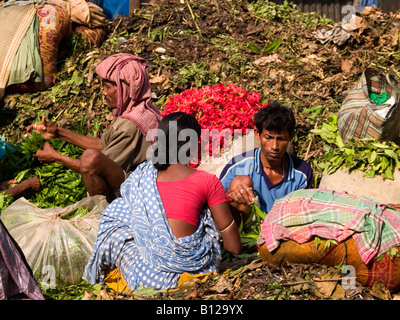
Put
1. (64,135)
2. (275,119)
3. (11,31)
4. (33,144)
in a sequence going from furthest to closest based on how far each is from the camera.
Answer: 1. (11,31)
2. (33,144)
3. (64,135)
4. (275,119)

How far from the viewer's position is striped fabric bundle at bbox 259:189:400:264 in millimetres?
3549

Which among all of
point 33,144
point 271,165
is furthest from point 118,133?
point 271,165

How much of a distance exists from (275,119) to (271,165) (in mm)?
376

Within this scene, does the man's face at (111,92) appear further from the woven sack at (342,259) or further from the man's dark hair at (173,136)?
the woven sack at (342,259)

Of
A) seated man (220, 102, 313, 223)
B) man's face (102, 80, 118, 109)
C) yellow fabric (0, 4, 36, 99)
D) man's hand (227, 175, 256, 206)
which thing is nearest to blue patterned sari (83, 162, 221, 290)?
man's hand (227, 175, 256, 206)

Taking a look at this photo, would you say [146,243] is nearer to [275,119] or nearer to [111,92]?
[275,119]

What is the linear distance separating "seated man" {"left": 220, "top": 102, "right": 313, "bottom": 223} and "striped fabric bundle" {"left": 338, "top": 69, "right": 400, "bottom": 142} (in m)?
0.58

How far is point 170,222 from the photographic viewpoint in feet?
12.0

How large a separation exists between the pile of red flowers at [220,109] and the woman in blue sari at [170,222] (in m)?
1.76

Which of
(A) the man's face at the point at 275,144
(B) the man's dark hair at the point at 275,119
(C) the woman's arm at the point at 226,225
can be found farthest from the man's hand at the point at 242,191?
(C) the woman's arm at the point at 226,225

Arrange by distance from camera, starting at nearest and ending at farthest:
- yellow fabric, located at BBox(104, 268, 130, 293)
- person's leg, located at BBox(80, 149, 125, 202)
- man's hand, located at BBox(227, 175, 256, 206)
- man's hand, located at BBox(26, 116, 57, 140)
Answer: yellow fabric, located at BBox(104, 268, 130, 293) → man's hand, located at BBox(227, 175, 256, 206) → person's leg, located at BBox(80, 149, 125, 202) → man's hand, located at BBox(26, 116, 57, 140)

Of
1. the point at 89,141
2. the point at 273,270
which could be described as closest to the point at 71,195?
the point at 89,141

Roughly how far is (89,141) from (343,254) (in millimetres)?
2677

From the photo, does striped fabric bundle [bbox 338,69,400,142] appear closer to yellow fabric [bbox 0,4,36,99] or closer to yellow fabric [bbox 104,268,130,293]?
yellow fabric [bbox 104,268,130,293]
